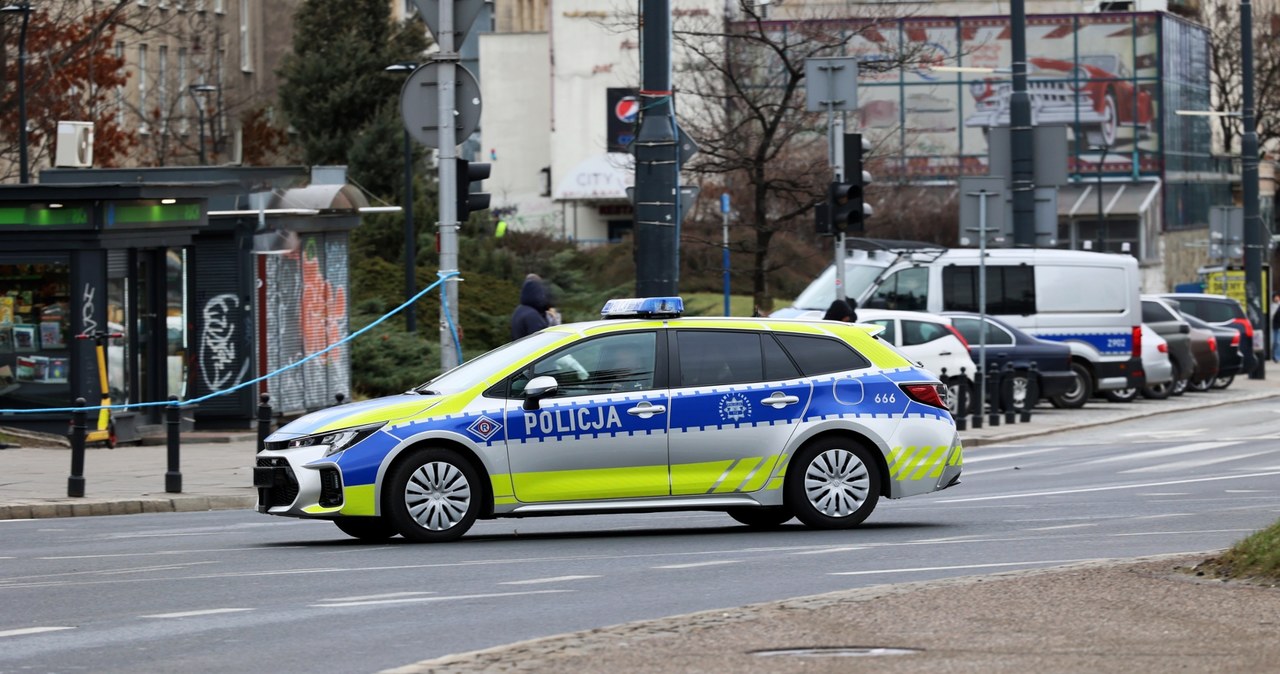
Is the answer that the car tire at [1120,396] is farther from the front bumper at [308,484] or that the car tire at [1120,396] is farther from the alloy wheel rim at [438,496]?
the front bumper at [308,484]

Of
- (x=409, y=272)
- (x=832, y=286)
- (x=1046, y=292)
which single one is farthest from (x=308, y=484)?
(x=409, y=272)

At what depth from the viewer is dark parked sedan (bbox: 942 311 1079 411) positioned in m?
31.5

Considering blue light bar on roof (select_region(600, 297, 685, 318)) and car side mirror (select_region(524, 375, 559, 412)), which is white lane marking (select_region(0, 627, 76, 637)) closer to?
car side mirror (select_region(524, 375, 559, 412))

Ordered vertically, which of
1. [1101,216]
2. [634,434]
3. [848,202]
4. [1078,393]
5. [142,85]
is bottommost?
[1078,393]

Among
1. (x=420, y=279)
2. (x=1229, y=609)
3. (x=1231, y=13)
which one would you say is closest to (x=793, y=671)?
(x=1229, y=609)

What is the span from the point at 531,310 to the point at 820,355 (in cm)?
673

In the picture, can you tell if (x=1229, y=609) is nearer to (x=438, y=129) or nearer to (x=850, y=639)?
(x=850, y=639)

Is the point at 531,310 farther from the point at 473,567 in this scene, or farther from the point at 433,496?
the point at 473,567

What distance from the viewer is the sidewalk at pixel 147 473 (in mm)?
18250

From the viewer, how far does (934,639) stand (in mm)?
8586

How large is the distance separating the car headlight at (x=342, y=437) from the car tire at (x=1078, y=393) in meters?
21.1

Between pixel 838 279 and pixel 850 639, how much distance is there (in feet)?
65.0

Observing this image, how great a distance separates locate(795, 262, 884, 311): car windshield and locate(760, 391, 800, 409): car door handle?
1641 cm

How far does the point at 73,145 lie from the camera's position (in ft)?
98.2
